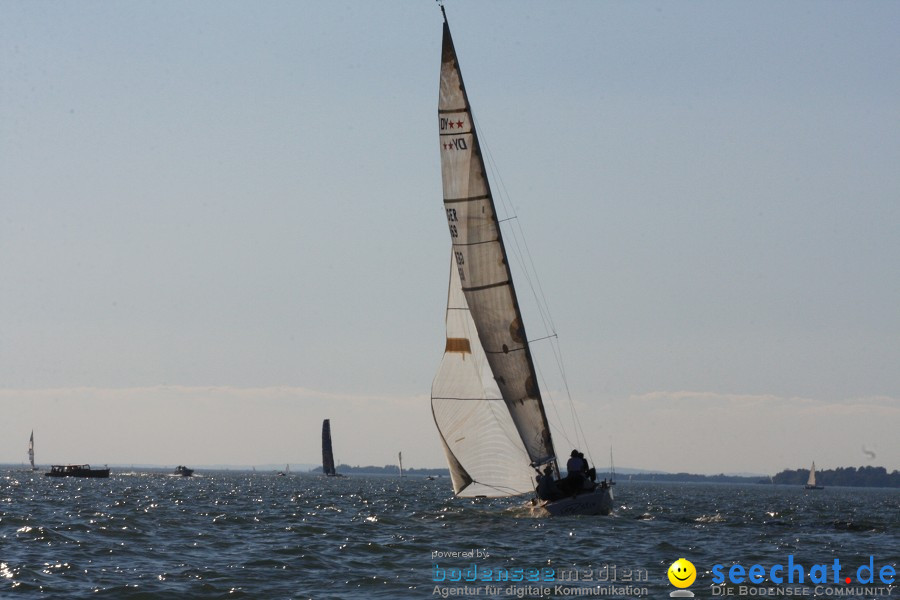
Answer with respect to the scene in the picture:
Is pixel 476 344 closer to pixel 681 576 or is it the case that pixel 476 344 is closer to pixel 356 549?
pixel 356 549

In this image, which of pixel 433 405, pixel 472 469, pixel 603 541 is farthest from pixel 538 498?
pixel 603 541

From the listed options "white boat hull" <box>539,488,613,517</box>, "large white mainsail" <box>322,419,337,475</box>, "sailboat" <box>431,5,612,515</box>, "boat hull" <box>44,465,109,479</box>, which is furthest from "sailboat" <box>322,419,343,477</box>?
"white boat hull" <box>539,488,613,517</box>

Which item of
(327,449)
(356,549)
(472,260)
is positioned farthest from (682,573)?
(327,449)

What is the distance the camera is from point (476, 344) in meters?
34.7

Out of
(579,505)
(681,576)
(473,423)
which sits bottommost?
(681,576)

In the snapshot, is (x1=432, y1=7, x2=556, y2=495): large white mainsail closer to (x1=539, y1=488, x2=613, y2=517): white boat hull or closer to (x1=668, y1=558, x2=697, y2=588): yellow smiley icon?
(x1=539, y1=488, x2=613, y2=517): white boat hull

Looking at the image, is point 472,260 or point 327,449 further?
point 327,449

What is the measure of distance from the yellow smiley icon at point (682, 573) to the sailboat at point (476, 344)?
11.3 metres

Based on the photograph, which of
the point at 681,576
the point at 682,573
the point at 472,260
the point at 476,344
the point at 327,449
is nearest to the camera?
the point at 681,576

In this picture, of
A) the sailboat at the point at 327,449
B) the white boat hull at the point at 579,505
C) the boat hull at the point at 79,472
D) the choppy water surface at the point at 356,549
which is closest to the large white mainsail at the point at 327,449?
the sailboat at the point at 327,449

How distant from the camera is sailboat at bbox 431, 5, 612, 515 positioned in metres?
34.1

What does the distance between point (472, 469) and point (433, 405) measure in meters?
2.29

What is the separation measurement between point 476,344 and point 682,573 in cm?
1417

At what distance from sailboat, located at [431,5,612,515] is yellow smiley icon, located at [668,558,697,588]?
11.3 meters
